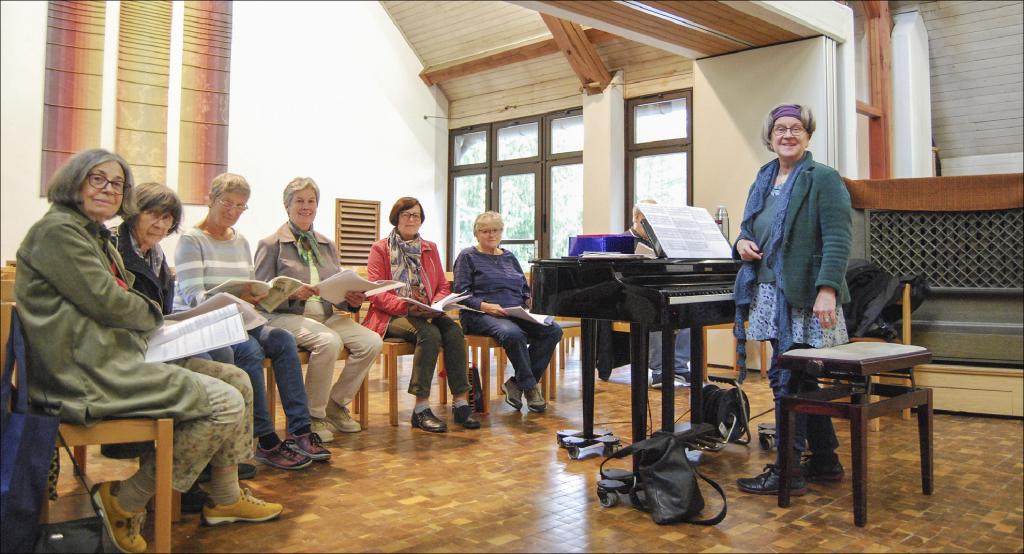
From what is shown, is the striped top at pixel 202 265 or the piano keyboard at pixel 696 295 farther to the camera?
the striped top at pixel 202 265

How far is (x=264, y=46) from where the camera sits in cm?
699

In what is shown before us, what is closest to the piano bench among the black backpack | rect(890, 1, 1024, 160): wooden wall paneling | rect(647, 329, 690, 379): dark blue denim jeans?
the black backpack

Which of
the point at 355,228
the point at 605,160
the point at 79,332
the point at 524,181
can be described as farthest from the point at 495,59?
the point at 79,332

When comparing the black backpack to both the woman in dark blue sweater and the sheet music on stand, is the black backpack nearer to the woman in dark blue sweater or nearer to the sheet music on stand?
the sheet music on stand

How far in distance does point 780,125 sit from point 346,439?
221 centimetres

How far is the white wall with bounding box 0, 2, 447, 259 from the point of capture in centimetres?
573

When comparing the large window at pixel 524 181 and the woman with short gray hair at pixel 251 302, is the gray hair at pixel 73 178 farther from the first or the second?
the large window at pixel 524 181

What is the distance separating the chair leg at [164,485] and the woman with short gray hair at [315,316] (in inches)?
49.3

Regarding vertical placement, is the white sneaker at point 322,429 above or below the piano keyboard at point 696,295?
below

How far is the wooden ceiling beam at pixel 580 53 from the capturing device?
6.74 meters

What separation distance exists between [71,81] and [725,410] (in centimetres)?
566

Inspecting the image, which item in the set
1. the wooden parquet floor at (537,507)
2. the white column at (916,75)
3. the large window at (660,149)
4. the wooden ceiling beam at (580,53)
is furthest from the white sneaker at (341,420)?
the wooden ceiling beam at (580,53)

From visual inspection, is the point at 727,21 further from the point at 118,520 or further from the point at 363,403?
the point at 118,520

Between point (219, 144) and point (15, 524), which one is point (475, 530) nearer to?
point (15, 524)
